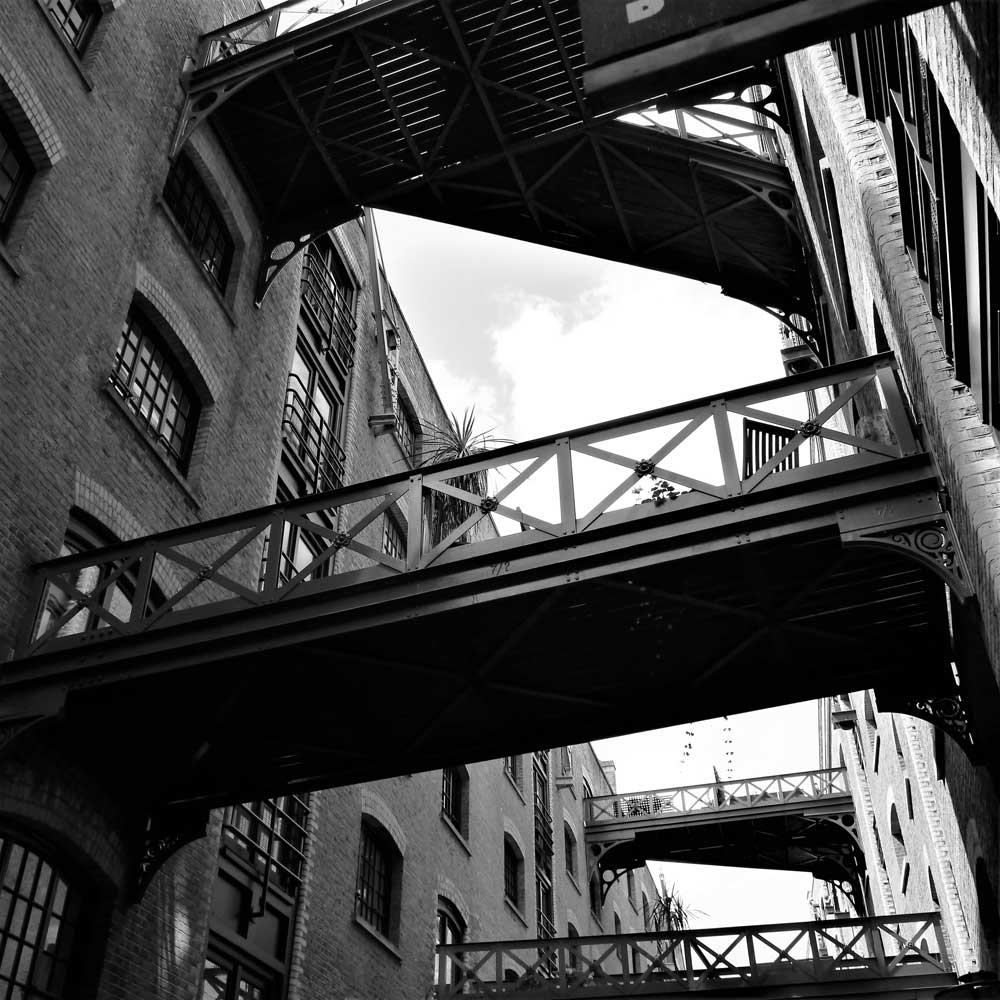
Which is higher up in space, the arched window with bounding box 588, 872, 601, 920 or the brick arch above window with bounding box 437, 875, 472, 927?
the arched window with bounding box 588, 872, 601, 920

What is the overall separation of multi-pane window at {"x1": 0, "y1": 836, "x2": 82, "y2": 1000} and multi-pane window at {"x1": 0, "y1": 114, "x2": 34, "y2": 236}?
19.0 feet

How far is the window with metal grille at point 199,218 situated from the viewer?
1367 centimetres

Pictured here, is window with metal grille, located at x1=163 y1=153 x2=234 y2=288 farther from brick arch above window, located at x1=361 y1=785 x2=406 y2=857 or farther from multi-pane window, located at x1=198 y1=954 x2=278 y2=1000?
multi-pane window, located at x1=198 y1=954 x2=278 y2=1000

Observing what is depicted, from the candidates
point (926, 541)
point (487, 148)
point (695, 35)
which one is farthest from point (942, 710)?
point (487, 148)

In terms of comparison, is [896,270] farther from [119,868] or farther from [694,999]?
[694,999]

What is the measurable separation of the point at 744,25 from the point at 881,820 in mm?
18415

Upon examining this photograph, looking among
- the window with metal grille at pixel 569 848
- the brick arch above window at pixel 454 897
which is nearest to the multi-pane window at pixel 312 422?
the brick arch above window at pixel 454 897

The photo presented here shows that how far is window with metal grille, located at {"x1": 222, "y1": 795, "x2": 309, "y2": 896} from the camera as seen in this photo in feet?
38.4

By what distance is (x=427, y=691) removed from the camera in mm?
9344

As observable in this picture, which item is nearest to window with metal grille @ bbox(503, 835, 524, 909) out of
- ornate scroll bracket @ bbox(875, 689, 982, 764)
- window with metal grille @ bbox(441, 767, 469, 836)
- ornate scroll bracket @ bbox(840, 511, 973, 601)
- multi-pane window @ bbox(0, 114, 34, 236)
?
window with metal grille @ bbox(441, 767, 469, 836)

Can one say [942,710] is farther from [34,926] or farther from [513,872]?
[513,872]

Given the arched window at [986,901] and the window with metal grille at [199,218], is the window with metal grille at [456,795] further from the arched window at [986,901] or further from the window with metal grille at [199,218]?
the arched window at [986,901]

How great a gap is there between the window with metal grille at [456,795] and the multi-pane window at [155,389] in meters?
8.71

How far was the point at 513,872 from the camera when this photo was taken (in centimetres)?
2222
